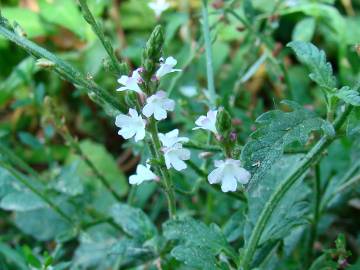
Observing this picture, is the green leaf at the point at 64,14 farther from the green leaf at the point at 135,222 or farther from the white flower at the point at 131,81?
the white flower at the point at 131,81

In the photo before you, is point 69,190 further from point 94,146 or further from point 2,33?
point 2,33

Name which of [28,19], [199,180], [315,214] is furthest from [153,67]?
[28,19]

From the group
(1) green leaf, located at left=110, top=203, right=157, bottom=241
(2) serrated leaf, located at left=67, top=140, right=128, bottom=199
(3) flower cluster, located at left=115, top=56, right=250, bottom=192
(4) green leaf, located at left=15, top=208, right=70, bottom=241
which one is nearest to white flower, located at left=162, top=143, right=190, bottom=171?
(3) flower cluster, located at left=115, top=56, right=250, bottom=192

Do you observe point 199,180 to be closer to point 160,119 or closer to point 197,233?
point 197,233

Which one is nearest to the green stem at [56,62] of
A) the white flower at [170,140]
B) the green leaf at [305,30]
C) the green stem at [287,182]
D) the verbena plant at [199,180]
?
the verbena plant at [199,180]

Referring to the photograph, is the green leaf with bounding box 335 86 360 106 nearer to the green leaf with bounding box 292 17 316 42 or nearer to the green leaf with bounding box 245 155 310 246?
the green leaf with bounding box 245 155 310 246

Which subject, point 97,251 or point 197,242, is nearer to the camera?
point 197,242

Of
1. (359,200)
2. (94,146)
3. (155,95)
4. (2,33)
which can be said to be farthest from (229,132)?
(94,146)
